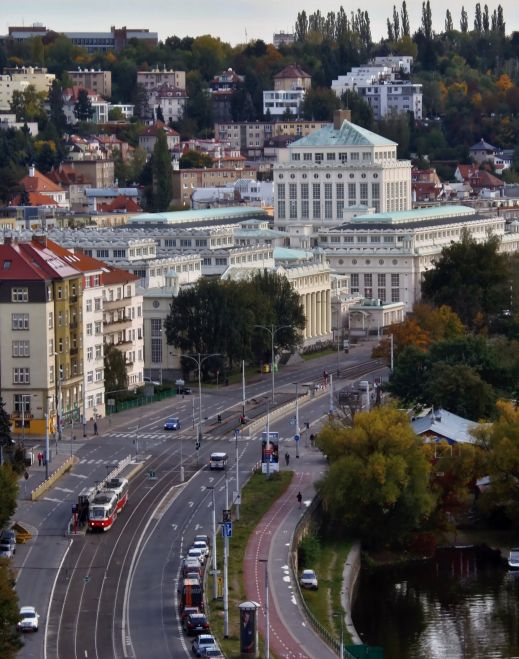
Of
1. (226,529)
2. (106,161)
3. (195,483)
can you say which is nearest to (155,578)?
(226,529)

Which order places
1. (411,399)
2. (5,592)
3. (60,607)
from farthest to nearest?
1. (411,399)
2. (60,607)
3. (5,592)

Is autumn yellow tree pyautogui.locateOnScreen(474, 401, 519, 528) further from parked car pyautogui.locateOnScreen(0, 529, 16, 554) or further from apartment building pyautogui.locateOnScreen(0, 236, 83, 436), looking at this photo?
apartment building pyautogui.locateOnScreen(0, 236, 83, 436)

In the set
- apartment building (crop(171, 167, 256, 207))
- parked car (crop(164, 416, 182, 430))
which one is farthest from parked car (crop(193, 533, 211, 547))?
apartment building (crop(171, 167, 256, 207))

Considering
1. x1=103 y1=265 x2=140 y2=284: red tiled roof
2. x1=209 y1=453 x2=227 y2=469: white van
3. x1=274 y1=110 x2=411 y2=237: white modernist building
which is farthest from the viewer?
x1=274 y1=110 x2=411 y2=237: white modernist building

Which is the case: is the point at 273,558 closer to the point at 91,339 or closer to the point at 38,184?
the point at 91,339

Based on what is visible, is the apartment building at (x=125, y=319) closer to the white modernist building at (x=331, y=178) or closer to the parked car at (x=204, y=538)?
the parked car at (x=204, y=538)

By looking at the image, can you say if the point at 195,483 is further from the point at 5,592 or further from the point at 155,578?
the point at 5,592
